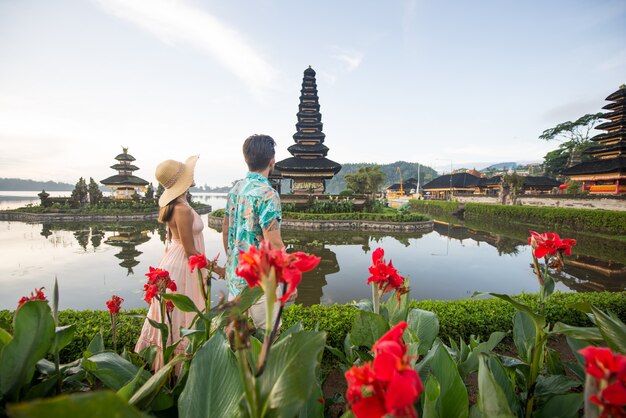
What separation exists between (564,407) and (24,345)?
5.08 feet

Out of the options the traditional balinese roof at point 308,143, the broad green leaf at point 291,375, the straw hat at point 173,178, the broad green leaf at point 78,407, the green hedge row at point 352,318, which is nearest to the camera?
the broad green leaf at point 78,407

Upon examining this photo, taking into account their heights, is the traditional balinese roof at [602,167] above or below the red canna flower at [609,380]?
above

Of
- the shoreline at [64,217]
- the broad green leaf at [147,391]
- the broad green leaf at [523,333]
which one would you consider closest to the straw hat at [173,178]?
the broad green leaf at [147,391]

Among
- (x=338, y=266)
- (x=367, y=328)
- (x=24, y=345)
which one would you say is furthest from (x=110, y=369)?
(x=338, y=266)

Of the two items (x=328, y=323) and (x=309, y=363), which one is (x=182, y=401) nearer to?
(x=309, y=363)

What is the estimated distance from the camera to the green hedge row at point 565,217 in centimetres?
1351

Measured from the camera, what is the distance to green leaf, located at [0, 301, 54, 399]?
29.2 inches

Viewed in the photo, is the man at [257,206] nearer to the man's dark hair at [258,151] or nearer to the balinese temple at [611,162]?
the man's dark hair at [258,151]

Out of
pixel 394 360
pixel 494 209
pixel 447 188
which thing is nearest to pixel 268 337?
pixel 394 360

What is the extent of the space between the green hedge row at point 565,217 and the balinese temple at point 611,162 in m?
5.67

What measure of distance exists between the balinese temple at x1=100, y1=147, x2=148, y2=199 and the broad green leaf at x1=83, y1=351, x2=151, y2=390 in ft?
108

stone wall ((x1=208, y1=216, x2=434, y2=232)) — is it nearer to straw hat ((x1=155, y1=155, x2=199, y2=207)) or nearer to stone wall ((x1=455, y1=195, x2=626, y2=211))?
stone wall ((x1=455, y1=195, x2=626, y2=211))

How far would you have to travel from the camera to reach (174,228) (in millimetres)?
2340

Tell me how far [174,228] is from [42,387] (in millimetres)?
1531
